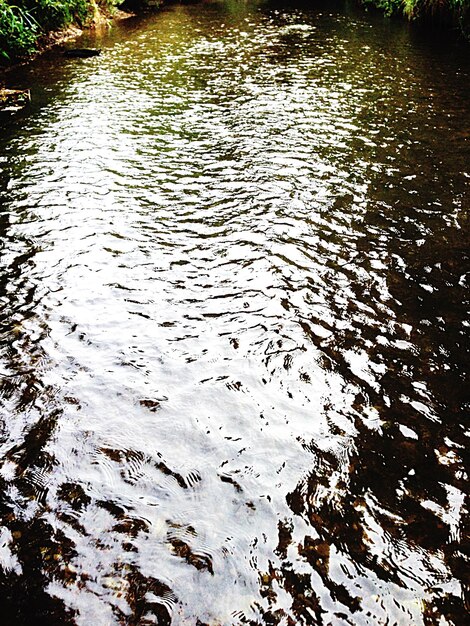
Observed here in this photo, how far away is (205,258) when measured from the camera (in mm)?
7805

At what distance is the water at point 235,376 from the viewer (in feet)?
12.1

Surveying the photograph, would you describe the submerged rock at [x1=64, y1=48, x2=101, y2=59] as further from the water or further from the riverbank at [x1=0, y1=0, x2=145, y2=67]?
the water

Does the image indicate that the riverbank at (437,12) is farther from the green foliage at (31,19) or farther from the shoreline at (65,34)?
the green foliage at (31,19)

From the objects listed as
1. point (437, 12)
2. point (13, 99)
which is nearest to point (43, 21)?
point (13, 99)

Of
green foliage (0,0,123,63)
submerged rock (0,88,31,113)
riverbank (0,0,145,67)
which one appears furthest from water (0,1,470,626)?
riverbank (0,0,145,67)

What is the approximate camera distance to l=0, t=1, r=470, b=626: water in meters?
3.70

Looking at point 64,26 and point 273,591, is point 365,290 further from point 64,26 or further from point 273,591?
point 64,26

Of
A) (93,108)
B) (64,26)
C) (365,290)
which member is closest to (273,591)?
(365,290)

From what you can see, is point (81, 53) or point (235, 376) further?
point (81, 53)

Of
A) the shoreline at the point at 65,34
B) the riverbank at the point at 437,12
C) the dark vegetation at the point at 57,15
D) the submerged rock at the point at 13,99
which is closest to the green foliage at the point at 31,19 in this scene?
the dark vegetation at the point at 57,15

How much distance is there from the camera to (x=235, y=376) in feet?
18.4

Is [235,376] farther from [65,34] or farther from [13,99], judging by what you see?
[65,34]

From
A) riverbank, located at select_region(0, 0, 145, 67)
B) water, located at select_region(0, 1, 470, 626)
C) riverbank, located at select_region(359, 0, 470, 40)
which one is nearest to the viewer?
water, located at select_region(0, 1, 470, 626)

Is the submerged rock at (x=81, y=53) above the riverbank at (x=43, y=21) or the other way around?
the other way around
